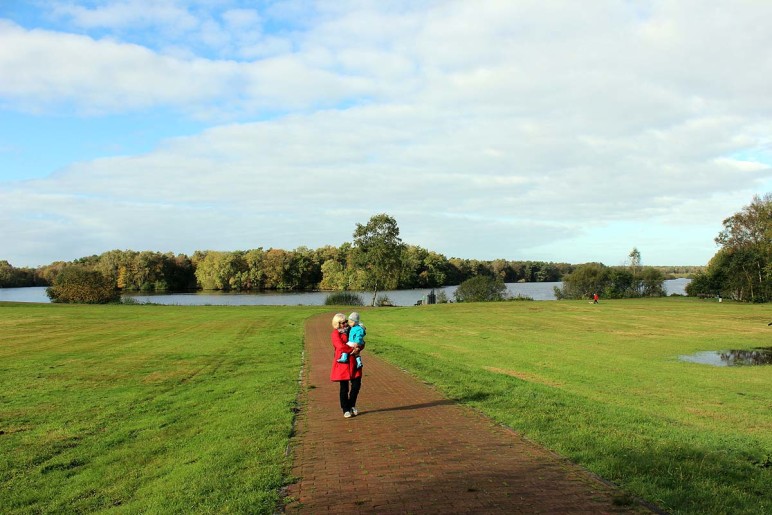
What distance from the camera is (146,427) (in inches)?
355

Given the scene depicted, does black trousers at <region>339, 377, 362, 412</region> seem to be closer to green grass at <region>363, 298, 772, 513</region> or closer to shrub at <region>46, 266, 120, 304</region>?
green grass at <region>363, 298, 772, 513</region>

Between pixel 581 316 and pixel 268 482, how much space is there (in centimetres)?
3763

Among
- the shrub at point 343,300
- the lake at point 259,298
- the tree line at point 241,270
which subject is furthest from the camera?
the tree line at point 241,270

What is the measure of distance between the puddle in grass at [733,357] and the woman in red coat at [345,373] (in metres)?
15.4

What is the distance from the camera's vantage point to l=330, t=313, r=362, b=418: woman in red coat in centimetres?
859

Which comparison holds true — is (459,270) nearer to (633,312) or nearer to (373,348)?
(633,312)

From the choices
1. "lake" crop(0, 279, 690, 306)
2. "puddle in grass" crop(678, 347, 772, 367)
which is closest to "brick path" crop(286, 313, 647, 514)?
"puddle in grass" crop(678, 347, 772, 367)

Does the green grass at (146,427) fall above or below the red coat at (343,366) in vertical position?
below

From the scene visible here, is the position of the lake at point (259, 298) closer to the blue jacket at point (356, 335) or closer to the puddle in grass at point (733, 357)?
the puddle in grass at point (733, 357)

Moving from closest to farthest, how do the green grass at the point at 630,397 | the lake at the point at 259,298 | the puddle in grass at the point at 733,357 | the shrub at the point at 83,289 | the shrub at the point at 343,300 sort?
the green grass at the point at 630,397
the puddle in grass at the point at 733,357
the shrub at the point at 343,300
the shrub at the point at 83,289
the lake at the point at 259,298

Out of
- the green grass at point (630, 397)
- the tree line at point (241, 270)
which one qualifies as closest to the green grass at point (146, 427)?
the green grass at point (630, 397)

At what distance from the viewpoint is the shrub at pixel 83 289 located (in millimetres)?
58406

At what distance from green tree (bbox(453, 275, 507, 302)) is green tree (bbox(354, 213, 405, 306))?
8426mm

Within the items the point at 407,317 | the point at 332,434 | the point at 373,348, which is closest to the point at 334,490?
the point at 332,434
